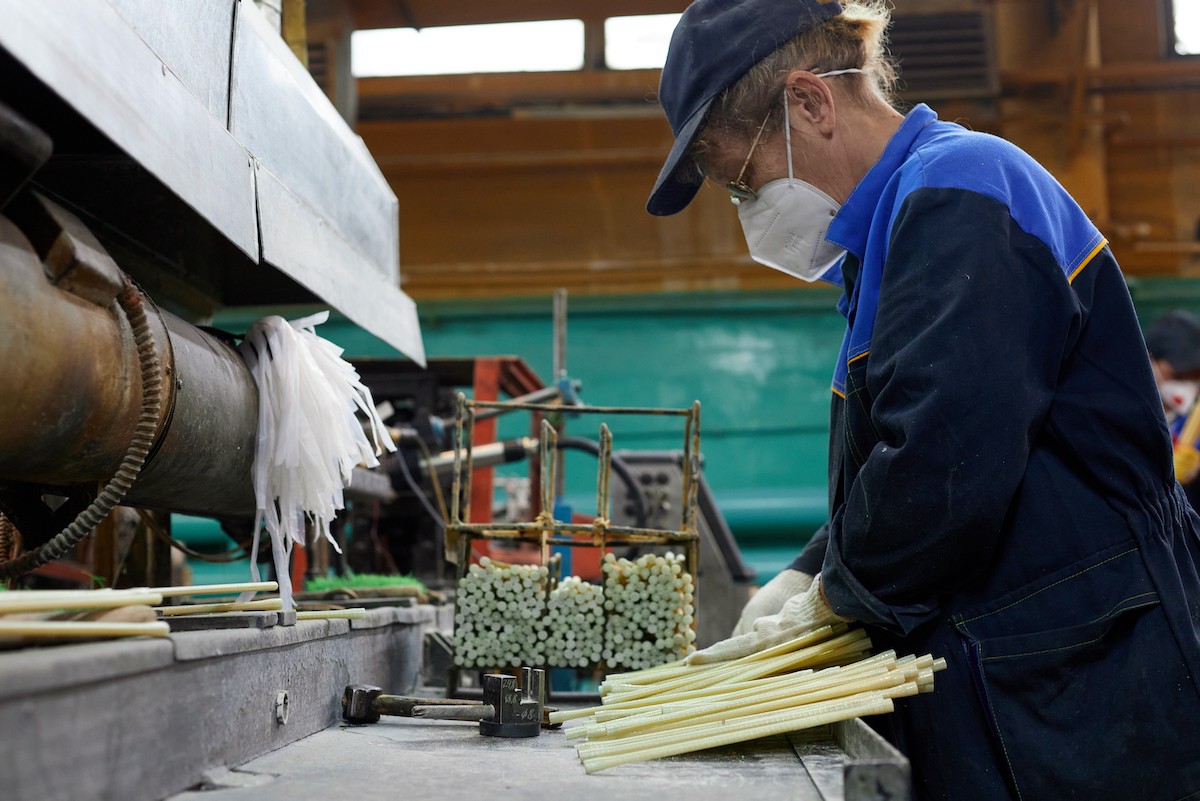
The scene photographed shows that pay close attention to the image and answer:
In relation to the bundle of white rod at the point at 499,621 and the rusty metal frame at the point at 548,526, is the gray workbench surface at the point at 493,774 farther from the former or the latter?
the rusty metal frame at the point at 548,526

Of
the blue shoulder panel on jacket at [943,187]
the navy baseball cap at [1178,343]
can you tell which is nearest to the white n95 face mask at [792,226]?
the blue shoulder panel on jacket at [943,187]

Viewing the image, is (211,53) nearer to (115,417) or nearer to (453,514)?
(115,417)

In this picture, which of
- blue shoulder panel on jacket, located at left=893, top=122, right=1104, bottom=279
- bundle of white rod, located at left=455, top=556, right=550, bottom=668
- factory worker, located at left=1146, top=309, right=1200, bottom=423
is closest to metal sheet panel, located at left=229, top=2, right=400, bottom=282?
bundle of white rod, located at left=455, top=556, right=550, bottom=668

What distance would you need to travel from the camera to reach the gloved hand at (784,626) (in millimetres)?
1690

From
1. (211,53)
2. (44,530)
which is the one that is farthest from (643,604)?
(211,53)

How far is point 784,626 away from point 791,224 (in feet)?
2.32

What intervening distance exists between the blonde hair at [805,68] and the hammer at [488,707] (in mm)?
1019

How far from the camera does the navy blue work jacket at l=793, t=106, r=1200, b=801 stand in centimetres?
141

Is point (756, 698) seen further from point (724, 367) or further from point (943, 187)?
point (724, 367)

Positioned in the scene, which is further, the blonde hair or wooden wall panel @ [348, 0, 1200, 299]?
wooden wall panel @ [348, 0, 1200, 299]

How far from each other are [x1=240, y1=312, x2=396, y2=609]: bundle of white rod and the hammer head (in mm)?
249

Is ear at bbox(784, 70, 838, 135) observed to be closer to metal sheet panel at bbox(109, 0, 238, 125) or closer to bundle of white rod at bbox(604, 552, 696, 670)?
metal sheet panel at bbox(109, 0, 238, 125)

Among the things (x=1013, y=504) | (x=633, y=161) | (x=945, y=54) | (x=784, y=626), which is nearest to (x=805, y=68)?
(x=1013, y=504)

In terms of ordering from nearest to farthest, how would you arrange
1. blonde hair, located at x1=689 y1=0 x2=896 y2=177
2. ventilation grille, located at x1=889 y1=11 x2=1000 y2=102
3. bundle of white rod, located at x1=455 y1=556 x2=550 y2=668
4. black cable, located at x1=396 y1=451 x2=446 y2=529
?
blonde hair, located at x1=689 y1=0 x2=896 y2=177 → bundle of white rod, located at x1=455 y1=556 x2=550 y2=668 → black cable, located at x1=396 y1=451 x2=446 y2=529 → ventilation grille, located at x1=889 y1=11 x2=1000 y2=102
